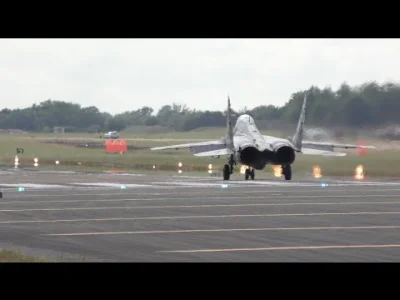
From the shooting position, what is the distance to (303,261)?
1447 cm

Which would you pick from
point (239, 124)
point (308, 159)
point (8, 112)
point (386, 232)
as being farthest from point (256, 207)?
point (8, 112)

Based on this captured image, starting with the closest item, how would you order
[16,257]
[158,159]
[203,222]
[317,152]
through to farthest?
[16,257]
[203,222]
[317,152]
[158,159]

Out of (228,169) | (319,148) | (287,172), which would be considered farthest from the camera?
(319,148)

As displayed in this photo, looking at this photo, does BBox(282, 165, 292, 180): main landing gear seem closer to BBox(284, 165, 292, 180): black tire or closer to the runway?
BBox(284, 165, 292, 180): black tire

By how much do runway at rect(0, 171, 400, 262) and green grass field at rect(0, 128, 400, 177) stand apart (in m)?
11.0

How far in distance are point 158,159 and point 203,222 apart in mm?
45121

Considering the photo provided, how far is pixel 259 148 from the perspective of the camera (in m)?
41.0

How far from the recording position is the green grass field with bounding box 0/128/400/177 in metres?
47.6

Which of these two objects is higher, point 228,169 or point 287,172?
point 228,169

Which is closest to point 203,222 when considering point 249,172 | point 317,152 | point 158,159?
point 249,172

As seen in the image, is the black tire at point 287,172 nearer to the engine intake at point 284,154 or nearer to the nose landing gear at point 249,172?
the engine intake at point 284,154

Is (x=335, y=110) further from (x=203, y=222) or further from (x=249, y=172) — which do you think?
(x=203, y=222)

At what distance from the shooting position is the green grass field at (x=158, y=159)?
4762cm
